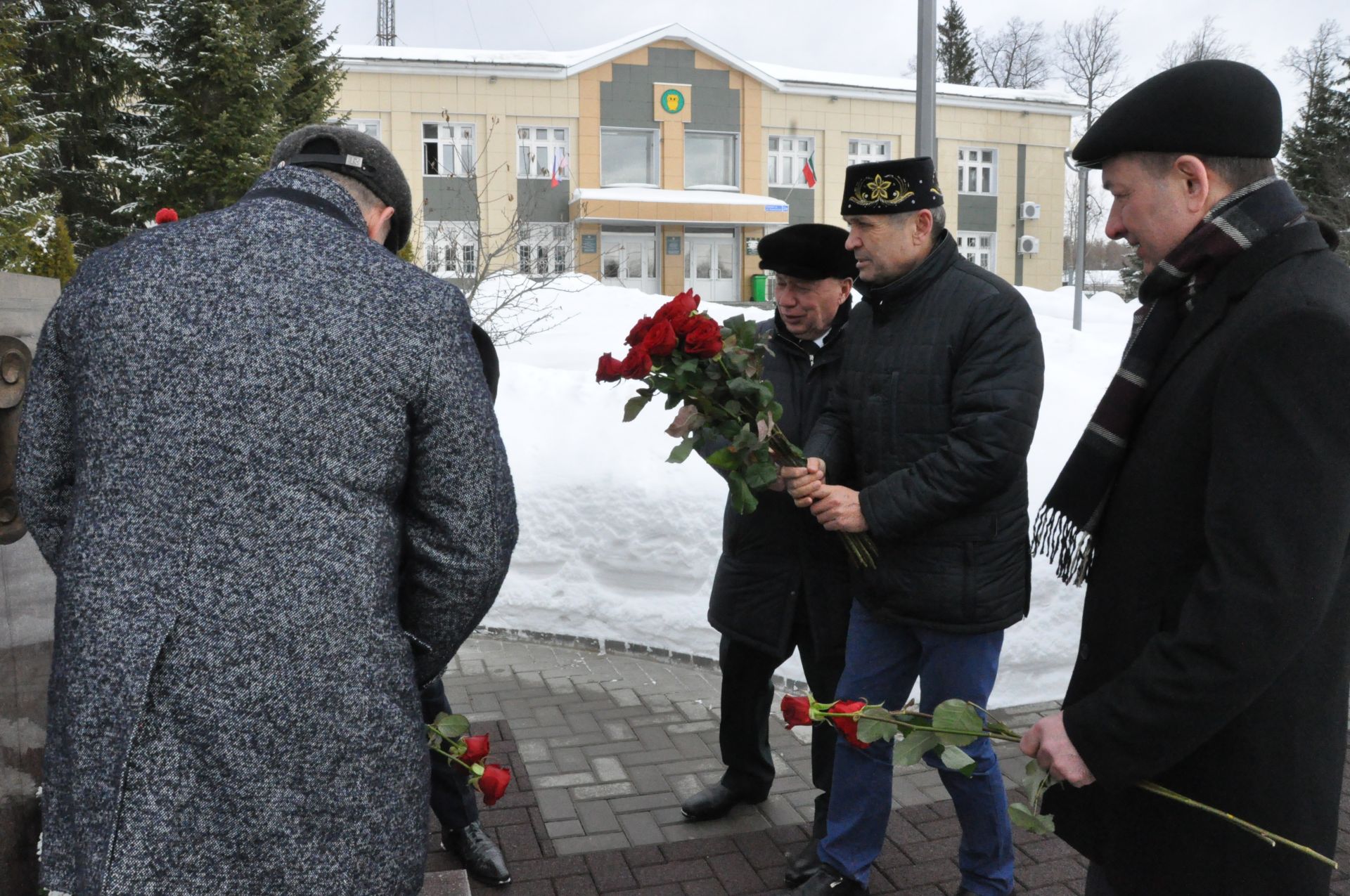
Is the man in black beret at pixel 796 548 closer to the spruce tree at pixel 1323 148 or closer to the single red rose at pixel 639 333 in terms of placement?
the single red rose at pixel 639 333

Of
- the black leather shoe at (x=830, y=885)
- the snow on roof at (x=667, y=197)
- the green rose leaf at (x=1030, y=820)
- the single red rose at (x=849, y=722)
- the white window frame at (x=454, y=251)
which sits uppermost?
the snow on roof at (x=667, y=197)

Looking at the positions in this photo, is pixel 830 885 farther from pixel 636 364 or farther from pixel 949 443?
pixel 636 364

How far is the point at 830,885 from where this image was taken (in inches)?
126

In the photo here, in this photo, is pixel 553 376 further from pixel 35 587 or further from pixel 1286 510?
pixel 1286 510

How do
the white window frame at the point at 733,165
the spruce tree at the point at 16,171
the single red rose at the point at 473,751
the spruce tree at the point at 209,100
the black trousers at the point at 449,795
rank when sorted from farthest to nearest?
the white window frame at the point at 733,165
the spruce tree at the point at 209,100
the spruce tree at the point at 16,171
the black trousers at the point at 449,795
the single red rose at the point at 473,751

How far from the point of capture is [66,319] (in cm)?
172

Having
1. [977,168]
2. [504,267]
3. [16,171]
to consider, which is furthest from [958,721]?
[977,168]

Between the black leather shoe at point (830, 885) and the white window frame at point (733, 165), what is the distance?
27976mm

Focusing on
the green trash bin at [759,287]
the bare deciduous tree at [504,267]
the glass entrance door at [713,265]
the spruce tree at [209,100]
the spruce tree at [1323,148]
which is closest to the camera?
the bare deciduous tree at [504,267]

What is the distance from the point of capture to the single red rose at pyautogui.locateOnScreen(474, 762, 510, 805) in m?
2.40

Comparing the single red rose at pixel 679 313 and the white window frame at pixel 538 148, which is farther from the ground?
the white window frame at pixel 538 148

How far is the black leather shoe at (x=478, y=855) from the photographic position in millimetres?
3451

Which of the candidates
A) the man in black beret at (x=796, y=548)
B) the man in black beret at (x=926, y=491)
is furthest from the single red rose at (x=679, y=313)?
the man in black beret at (x=796, y=548)

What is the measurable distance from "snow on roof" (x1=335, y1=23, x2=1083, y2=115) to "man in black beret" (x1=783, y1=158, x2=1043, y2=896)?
2381 cm
